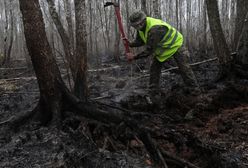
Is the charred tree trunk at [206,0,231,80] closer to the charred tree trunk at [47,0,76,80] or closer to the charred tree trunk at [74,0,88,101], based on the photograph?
the charred tree trunk at [74,0,88,101]

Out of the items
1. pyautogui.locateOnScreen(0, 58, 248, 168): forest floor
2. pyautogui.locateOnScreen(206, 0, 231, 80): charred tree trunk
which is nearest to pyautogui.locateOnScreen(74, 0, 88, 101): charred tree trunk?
pyautogui.locateOnScreen(0, 58, 248, 168): forest floor

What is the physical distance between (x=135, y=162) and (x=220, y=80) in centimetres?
387

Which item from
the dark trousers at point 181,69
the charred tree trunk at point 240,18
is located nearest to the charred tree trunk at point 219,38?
the dark trousers at point 181,69

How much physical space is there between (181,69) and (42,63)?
2584 mm

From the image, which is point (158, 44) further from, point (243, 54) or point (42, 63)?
point (243, 54)

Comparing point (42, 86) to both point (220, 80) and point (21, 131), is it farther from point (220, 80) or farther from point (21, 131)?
point (220, 80)

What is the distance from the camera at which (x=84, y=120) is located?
3.99 metres

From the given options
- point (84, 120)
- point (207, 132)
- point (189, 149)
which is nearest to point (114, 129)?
point (84, 120)

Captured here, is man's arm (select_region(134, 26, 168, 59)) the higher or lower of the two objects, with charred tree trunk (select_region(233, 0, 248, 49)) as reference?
lower

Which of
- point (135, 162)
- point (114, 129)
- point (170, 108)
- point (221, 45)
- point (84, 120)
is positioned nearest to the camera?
point (135, 162)

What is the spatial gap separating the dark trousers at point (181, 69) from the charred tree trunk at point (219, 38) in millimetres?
1181

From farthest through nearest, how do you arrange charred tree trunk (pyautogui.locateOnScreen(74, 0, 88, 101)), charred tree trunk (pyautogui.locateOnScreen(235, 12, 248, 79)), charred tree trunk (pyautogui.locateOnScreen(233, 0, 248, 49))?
charred tree trunk (pyautogui.locateOnScreen(233, 0, 248, 49)), charred tree trunk (pyautogui.locateOnScreen(235, 12, 248, 79)), charred tree trunk (pyautogui.locateOnScreen(74, 0, 88, 101))

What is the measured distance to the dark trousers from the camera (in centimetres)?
527

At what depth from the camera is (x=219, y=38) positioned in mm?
6129
